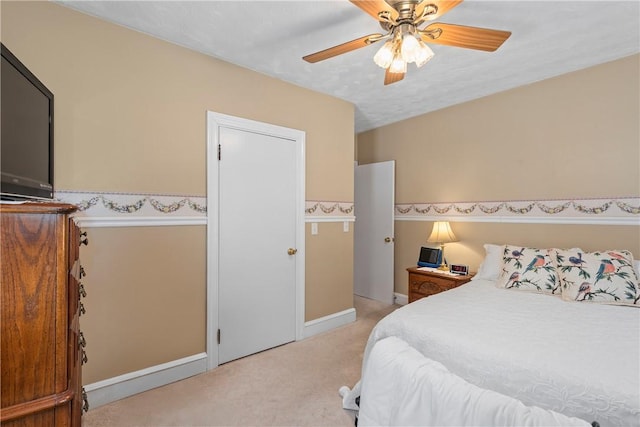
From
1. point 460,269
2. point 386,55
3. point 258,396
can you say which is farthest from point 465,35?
point 258,396

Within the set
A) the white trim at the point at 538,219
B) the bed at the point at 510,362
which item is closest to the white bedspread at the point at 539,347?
the bed at the point at 510,362

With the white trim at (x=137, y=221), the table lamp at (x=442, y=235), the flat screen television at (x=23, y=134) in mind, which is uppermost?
the flat screen television at (x=23, y=134)

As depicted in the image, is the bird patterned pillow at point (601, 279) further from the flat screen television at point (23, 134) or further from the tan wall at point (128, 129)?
the flat screen television at point (23, 134)

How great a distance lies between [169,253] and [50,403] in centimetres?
152

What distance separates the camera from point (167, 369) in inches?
85.6

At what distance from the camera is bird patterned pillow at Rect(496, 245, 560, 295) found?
7.20ft

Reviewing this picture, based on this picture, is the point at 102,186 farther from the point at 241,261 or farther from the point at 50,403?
the point at 50,403

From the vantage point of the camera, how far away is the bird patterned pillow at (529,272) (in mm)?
2195

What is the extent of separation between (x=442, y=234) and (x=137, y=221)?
2.87 m

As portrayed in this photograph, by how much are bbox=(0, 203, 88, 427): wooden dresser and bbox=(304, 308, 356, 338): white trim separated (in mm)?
2366

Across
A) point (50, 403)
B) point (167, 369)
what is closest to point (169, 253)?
point (167, 369)

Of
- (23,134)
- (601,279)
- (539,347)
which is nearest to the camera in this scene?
(23,134)

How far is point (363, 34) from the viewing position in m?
2.06

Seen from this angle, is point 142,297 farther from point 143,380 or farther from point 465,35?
point 465,35
